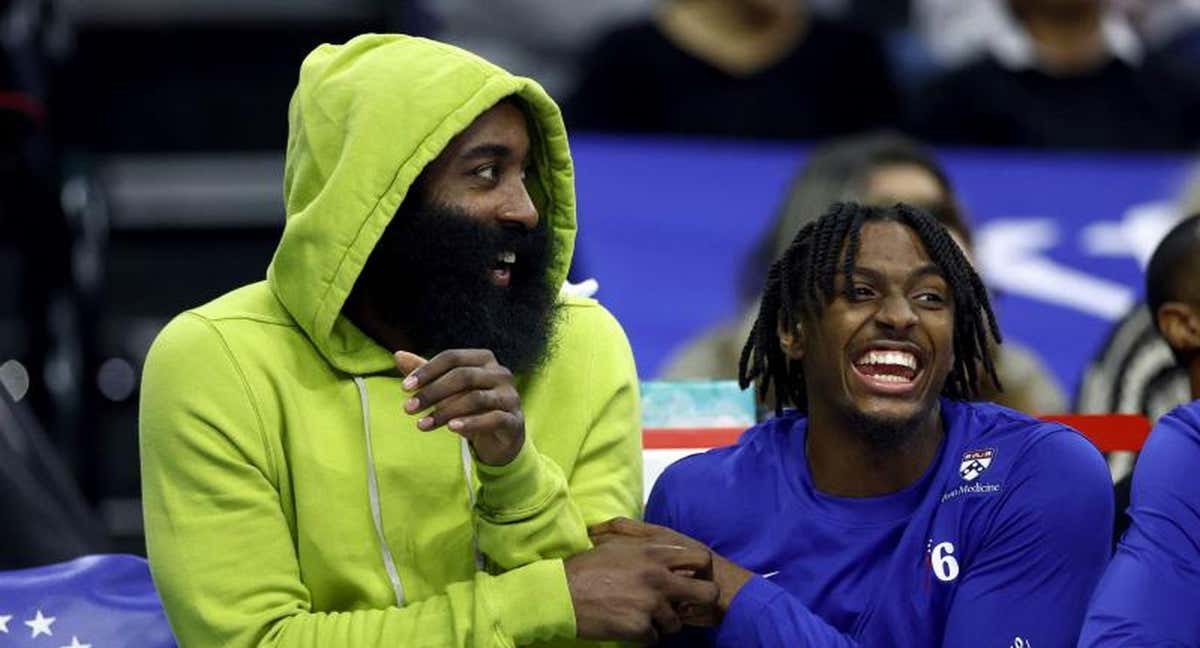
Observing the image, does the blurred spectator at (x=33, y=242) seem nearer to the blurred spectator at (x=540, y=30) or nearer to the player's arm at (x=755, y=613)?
the blurred spectator at (x=540, y=30)

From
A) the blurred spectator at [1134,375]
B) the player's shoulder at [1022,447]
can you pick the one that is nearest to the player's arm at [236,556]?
the player's shoulder at [1022,447]

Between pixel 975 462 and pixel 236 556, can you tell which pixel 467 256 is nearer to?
pixel 236 556

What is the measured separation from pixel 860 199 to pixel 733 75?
169 centimetres

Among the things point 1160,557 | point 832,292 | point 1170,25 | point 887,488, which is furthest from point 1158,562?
point 1170,25

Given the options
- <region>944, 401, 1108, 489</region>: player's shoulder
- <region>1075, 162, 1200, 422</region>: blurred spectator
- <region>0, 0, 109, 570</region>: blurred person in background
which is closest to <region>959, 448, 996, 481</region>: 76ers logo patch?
<region>944, 401, 1108, 489</region>: player's shoulder

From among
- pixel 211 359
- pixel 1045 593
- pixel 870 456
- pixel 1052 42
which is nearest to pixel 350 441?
pixel 211 359

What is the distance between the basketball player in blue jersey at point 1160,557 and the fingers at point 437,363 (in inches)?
35.5

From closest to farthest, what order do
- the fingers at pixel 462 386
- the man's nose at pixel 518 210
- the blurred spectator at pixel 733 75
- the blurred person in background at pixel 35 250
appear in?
1. the fingers at pixel 462 386
2. the man's nose at pixel 518 210
3. the blurred person in background at pixel 35 250
4. the blurred spectator at pixel 733 75

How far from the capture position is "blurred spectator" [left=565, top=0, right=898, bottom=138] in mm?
6730

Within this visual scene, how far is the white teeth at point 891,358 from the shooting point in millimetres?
3615

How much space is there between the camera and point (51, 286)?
6.10 m

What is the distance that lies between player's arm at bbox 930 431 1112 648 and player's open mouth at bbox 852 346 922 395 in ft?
0.67

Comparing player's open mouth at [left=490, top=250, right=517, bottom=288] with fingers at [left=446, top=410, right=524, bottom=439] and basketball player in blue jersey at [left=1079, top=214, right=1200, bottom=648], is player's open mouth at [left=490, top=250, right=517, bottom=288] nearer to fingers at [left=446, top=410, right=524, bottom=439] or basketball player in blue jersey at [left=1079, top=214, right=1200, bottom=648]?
fingers at [left=446, top=410, right=524, bottom=439]

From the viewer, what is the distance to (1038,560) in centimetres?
348
